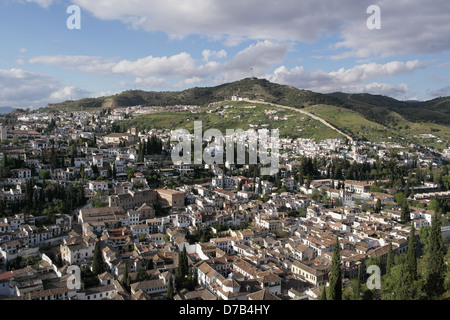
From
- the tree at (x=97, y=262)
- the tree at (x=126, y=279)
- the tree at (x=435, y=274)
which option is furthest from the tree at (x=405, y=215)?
the tree at (x=97, y=262)

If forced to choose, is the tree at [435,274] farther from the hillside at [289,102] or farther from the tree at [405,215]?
the hillside at [289,102]

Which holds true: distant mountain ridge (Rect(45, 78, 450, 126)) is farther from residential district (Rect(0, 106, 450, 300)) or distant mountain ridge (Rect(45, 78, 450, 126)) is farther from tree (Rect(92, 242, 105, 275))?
tree (Rect(92, 242, 105, 275))

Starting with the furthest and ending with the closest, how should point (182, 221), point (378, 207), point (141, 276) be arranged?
point (378, 207), point (182, 221), point (141, 276)

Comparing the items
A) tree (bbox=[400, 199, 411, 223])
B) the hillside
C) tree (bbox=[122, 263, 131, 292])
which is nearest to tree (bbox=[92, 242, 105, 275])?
tree (bbox=[122, 263, 131, 292])

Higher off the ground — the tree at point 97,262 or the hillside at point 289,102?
Result: the hillside at point 289,102

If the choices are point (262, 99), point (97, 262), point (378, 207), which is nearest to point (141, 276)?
point (97, 262)

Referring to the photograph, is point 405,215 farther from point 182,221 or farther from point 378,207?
point 182,221
